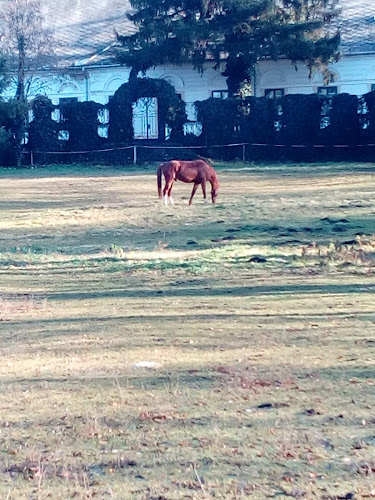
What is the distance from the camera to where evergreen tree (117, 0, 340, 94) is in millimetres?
39188

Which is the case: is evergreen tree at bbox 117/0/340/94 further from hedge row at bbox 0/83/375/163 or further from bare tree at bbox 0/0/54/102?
bare tree at bbox 0/0/54/102

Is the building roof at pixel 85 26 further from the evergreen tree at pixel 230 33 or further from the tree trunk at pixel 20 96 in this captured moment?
the evergreen tree at pixel 230 33

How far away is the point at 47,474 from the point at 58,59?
41549 millimetres

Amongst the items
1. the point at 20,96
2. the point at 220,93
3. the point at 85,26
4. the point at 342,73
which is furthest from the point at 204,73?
the point at 20,96

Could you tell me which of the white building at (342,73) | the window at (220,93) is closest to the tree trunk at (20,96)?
the window at (220,93)

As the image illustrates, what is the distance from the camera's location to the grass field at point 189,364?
4.76 m

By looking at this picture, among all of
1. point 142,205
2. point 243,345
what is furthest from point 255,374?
point 142,205

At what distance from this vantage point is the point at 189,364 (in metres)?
7.11

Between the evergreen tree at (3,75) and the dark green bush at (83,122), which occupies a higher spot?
the evergreen tree at (3,75)

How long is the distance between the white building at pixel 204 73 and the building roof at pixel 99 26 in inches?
2.0

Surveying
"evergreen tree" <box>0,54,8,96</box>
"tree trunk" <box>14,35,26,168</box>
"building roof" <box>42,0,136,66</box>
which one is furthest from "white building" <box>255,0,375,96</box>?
"evergreen tree" <box>0,54,8,96</box>

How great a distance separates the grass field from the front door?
2306 cm

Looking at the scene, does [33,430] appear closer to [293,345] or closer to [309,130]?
[293,345]

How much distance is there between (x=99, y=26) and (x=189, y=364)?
45454 millimetres
